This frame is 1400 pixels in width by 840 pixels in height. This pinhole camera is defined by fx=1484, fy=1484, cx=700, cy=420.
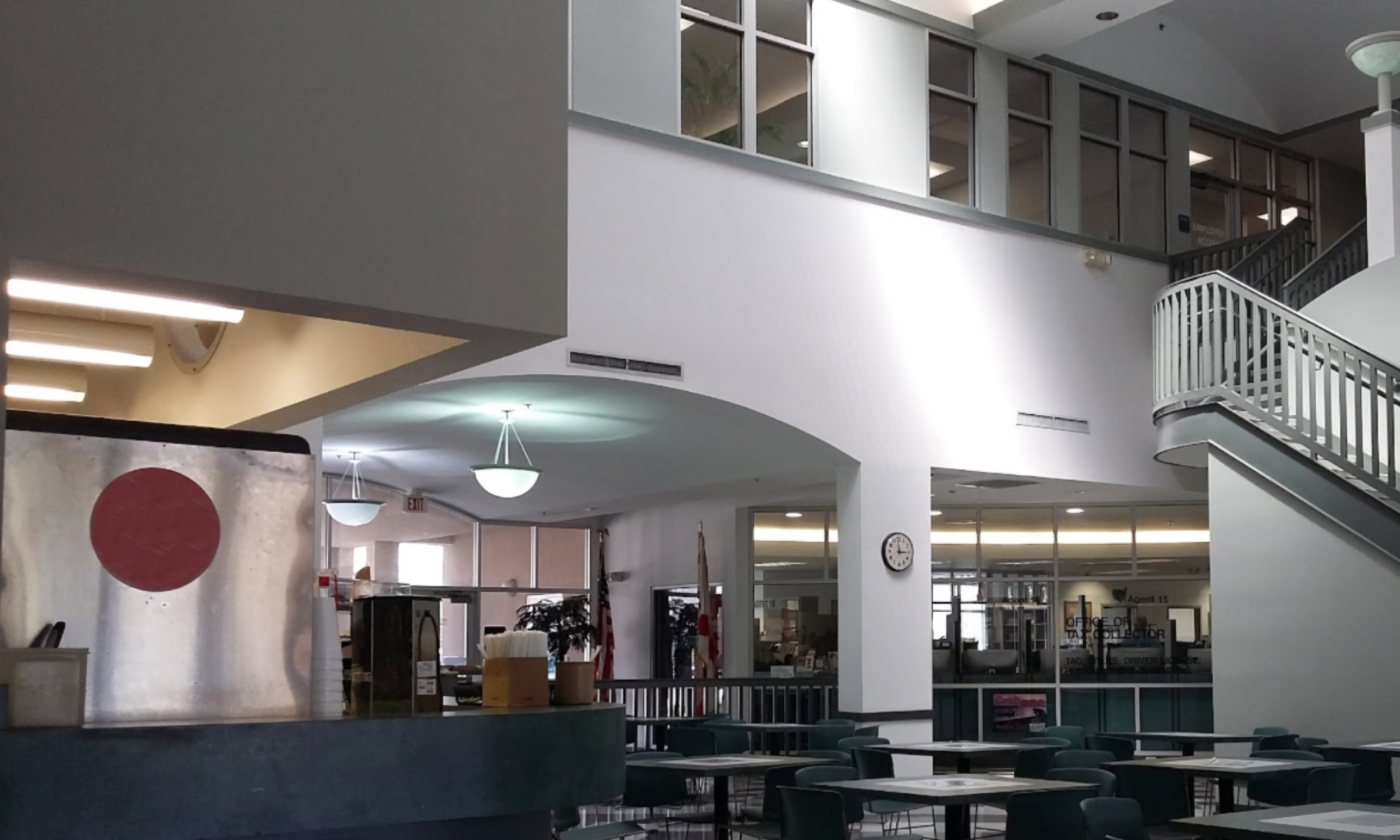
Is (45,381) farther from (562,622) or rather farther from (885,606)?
(562,622)

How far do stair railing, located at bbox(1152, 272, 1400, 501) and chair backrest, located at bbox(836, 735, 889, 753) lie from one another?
411 centimetres

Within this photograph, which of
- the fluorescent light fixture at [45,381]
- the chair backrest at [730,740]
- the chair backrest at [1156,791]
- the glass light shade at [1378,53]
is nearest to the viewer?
the fluorescent light fixture at [45,381]

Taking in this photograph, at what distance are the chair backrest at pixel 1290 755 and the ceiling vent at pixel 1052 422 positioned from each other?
4.45m

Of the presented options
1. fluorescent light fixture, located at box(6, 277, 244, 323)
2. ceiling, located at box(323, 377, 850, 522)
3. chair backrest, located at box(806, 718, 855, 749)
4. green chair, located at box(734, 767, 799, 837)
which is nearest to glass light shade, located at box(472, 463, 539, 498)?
ceiling, located at box(323, 377, 850, 522)

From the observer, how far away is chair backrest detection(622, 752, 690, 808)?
27.5 feet

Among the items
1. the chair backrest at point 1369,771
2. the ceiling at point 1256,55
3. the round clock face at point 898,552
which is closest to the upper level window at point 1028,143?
the ceiling at point 1256,55

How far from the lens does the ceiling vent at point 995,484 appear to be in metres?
13.7

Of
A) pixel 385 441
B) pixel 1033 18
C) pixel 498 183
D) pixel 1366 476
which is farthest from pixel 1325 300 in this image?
pixel 498 183

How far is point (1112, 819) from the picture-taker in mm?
6320

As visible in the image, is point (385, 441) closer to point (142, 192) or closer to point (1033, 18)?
point (1033, 18)

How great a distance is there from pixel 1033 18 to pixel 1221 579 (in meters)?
5.06

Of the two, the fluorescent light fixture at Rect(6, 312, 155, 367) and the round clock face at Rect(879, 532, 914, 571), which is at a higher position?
the fluorescent light fixture at Rect(6, 312, 155, 367)

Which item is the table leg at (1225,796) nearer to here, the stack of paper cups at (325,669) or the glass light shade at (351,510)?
the stack of paper cups at (325,669)

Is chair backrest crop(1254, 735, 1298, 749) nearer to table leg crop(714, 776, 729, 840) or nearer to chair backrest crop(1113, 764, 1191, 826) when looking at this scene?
chair backrest crop(1113, 764, 1191, 826)
